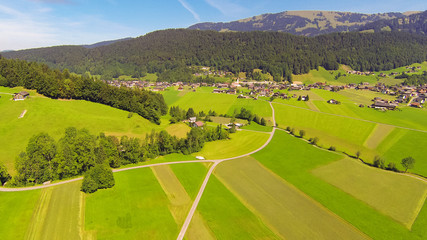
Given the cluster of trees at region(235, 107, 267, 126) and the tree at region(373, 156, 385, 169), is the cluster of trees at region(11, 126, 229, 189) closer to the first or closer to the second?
the cluster of trees at region(235, 107, 267, 126)

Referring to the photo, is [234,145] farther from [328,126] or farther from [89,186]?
[328,126]

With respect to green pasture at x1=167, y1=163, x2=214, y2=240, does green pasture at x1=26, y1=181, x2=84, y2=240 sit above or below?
above

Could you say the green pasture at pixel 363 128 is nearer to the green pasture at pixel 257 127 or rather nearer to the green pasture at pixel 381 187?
the green pasture at pixel 257 127

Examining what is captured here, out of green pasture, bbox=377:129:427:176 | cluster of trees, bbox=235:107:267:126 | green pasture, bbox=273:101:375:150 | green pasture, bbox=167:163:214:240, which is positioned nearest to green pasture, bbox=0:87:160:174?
green pasture, bbox=167:163:214:240

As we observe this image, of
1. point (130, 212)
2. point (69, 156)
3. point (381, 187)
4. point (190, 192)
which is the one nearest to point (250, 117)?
point (381, 187)

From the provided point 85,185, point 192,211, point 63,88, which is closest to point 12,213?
point 85,185

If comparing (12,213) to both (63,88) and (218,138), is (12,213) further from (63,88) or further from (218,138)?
(63,88)

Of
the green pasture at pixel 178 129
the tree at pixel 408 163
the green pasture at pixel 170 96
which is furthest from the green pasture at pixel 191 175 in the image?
the green pasture at pixel 170 96
